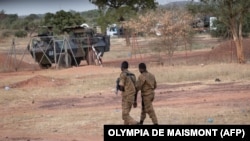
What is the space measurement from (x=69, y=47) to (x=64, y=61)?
1128mm

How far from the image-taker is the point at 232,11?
29.0 m

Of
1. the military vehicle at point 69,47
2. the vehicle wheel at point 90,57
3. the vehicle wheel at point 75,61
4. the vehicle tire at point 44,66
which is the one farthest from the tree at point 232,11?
the vehicle tire at point 44,66

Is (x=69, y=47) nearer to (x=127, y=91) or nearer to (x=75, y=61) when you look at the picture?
(x=75, y=61)

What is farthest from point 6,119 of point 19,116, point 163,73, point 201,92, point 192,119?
point 163,73

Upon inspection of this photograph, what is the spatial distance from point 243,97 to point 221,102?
114 cm

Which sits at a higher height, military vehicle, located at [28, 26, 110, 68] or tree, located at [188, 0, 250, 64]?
tree, located at [188, 0, 250, 64]

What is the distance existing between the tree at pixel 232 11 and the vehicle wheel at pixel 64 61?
28.3ft

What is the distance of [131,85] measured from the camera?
1168cm


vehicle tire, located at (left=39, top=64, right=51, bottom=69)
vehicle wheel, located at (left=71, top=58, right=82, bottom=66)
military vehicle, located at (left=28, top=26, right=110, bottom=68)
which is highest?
military vehicle, located at (left=28, top=26, right=110, bottom=68)

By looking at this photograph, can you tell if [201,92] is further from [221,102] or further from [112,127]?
[112,127]

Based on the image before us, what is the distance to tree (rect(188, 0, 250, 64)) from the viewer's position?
94.8ft

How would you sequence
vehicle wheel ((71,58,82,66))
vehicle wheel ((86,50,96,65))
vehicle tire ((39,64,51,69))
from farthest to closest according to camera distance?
vehicle tire ((39,64,51,69)) → vehicle wheel ((86,50,96,65)) → vehicle wheel ((71,58,82,66))

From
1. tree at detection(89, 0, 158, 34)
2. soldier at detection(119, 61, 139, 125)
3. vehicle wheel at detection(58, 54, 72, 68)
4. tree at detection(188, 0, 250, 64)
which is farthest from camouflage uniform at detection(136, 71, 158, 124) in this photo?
tree at detection(89, 0, 158, 34)

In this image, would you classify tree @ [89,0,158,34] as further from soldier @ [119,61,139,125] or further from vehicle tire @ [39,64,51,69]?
soldier @ [119,61,139,125]
